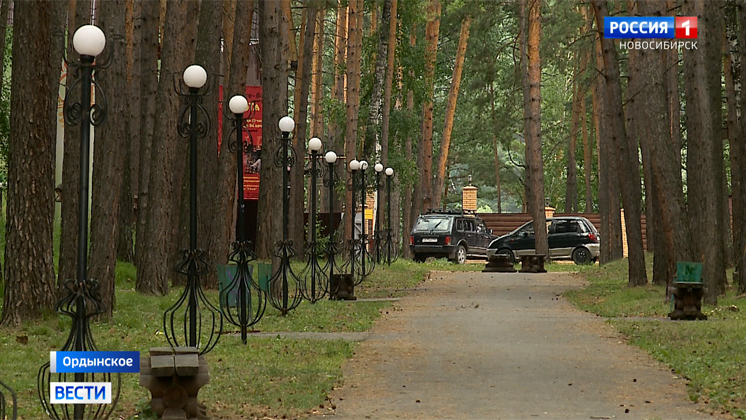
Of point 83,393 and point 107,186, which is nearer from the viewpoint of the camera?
point 83,393

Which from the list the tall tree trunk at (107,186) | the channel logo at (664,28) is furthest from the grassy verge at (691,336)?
the tall tree trunk at (107,186)

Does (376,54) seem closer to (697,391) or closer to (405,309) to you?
(405,309)

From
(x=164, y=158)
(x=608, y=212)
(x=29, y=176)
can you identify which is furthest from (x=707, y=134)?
(x=608, y=212)

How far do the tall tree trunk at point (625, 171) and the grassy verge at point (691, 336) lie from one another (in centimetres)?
56

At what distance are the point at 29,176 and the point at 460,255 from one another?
27.7 metres

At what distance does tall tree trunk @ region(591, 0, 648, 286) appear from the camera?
25.2 m

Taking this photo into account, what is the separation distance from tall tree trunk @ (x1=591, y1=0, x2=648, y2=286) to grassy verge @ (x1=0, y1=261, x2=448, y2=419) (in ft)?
20.7

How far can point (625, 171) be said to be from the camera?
1009 inches

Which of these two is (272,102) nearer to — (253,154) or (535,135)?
(253,154)

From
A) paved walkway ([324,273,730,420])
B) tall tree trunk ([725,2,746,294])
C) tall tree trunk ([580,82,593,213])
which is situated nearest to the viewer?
paved walkway ([324,273,730,420])

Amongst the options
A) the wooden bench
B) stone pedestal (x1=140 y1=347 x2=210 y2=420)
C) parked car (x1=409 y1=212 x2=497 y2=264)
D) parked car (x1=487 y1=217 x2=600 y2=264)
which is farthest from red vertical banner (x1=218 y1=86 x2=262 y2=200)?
stone pedestal (x1=140 y1=347 x2=210 y2=420)

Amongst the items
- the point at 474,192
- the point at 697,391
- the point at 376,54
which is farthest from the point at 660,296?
the point at 474,192
